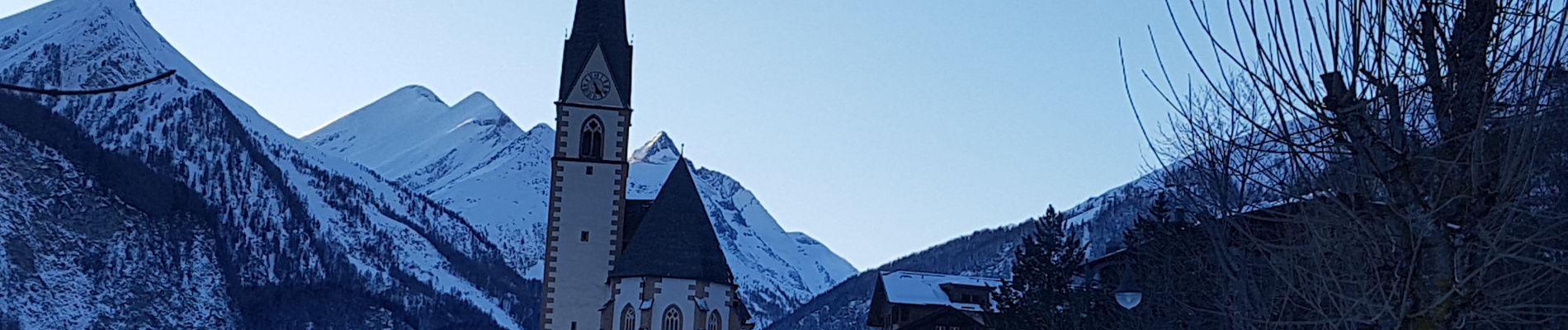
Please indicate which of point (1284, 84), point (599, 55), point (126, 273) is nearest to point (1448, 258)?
point (1284, 84)

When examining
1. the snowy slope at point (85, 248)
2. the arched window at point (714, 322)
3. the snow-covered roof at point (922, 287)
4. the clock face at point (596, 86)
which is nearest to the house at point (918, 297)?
the snow-covered roof at point (922, 287)

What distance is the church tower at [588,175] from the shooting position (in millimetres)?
50844

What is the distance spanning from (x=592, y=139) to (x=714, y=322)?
7.16 meters

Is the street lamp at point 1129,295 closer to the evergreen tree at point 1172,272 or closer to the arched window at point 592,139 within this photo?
the evergreen tree at point 1172,272

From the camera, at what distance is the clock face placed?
172 ft

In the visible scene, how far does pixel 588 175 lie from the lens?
170 ft

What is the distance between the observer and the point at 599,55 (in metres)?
52.9

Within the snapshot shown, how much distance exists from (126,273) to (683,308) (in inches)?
5704

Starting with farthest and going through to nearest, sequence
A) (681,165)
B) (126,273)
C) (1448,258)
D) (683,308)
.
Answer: (126,273), (681,165), (683,308), (1448,258)

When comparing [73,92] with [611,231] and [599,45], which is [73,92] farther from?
[599,45]

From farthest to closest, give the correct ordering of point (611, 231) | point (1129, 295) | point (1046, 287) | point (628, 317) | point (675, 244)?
point (611, 231), point (675, 244), point (628, 317), point (1046, 287), point (1129, 295)

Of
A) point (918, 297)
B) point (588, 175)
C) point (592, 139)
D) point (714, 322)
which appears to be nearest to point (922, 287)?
point (918, 297)

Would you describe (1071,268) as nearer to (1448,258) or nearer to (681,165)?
(681,165)

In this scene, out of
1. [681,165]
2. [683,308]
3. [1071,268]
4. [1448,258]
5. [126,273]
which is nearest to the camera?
[1448,258]
